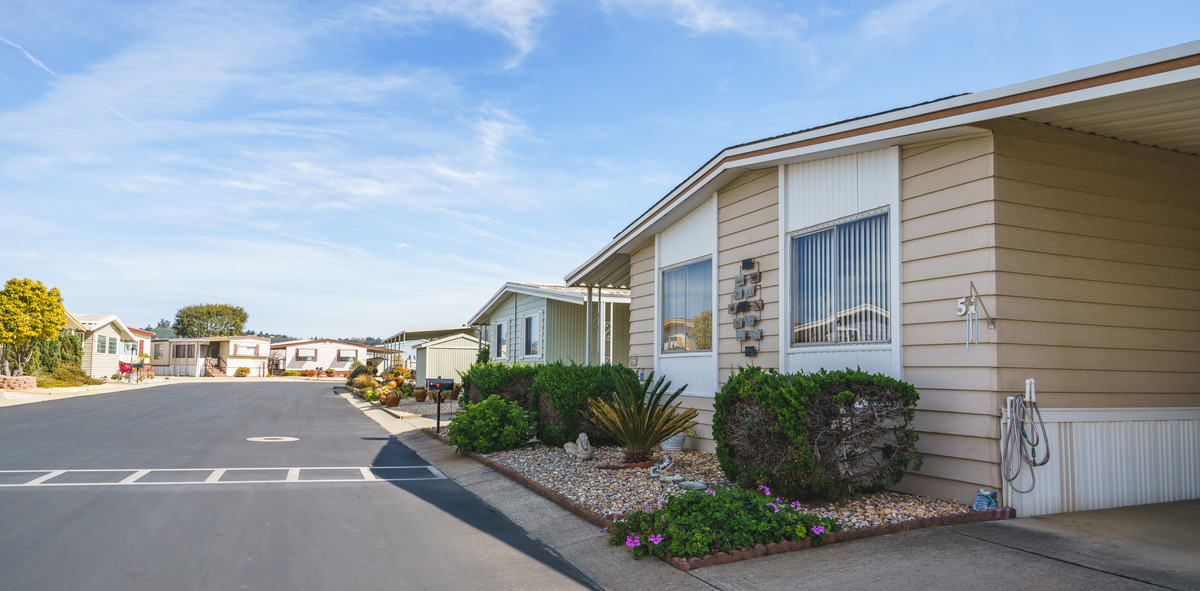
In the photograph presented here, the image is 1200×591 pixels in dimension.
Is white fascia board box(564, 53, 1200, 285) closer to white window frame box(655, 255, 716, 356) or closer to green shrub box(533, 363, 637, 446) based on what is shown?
white window frame box(655, 255, 716, 356)

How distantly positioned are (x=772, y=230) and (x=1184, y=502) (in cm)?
462

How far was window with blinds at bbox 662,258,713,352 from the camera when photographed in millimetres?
10320

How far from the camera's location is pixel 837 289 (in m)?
7.79

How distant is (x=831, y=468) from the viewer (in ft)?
20.5

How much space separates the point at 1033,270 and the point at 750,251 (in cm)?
348

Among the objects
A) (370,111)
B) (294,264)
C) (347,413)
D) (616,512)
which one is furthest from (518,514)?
(294,264)

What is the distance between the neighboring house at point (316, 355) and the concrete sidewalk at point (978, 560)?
62.5m

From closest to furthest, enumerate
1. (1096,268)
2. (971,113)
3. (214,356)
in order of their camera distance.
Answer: (971,113) → (1096,268) → (214,356)

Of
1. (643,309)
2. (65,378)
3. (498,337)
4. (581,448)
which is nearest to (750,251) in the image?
(643,309)

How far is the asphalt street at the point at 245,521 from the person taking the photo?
5.28m

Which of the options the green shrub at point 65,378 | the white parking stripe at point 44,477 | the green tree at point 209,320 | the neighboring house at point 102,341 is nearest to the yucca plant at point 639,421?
the white parking stripe at point 44,477

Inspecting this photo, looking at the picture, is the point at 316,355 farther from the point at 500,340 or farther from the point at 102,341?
the point at 500,340

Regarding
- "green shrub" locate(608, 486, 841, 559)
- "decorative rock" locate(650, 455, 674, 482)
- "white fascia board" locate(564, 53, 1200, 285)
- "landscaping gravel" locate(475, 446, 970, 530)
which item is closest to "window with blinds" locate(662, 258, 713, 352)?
"white fascia board" locate(564, 53, 1200, 285)

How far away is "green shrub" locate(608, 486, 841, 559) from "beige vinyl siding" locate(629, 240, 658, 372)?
590 cm
